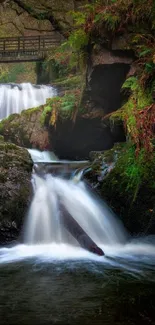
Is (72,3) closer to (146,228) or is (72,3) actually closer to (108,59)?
(108,59)

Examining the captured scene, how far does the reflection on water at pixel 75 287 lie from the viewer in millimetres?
3025

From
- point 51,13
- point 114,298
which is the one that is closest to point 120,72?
point 114,298

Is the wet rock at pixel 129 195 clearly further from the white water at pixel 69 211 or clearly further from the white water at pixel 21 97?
the white water at pixel 21 97

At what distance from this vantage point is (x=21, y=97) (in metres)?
15.8

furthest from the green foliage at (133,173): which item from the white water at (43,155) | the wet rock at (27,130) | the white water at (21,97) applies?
the white water at (21,97)

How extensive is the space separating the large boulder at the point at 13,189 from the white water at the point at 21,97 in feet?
25.7

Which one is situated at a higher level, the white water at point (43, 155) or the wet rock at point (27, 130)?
the wet rock at point (27, 130)

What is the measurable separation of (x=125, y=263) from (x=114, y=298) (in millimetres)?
1480

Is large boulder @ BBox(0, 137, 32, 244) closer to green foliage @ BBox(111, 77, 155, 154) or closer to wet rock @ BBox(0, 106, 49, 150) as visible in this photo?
green foliage @ BBox(111, 77, 155, 154)

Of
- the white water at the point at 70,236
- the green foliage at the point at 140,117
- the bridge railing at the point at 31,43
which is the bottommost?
the white water at the point at 70,236

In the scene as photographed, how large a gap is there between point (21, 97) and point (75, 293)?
13287 mm

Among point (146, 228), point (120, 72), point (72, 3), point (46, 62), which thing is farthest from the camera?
point (72, 3)

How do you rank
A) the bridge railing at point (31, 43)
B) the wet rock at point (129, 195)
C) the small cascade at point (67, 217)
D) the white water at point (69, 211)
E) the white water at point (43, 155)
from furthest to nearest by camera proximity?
the bridge railing at point (31, 43)
the white water at point (43, 155)
the wet rock at point (129, 195)
the white water at point (69, 211)
the small cascade at point (67, 217)

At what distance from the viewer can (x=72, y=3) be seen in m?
24.3
